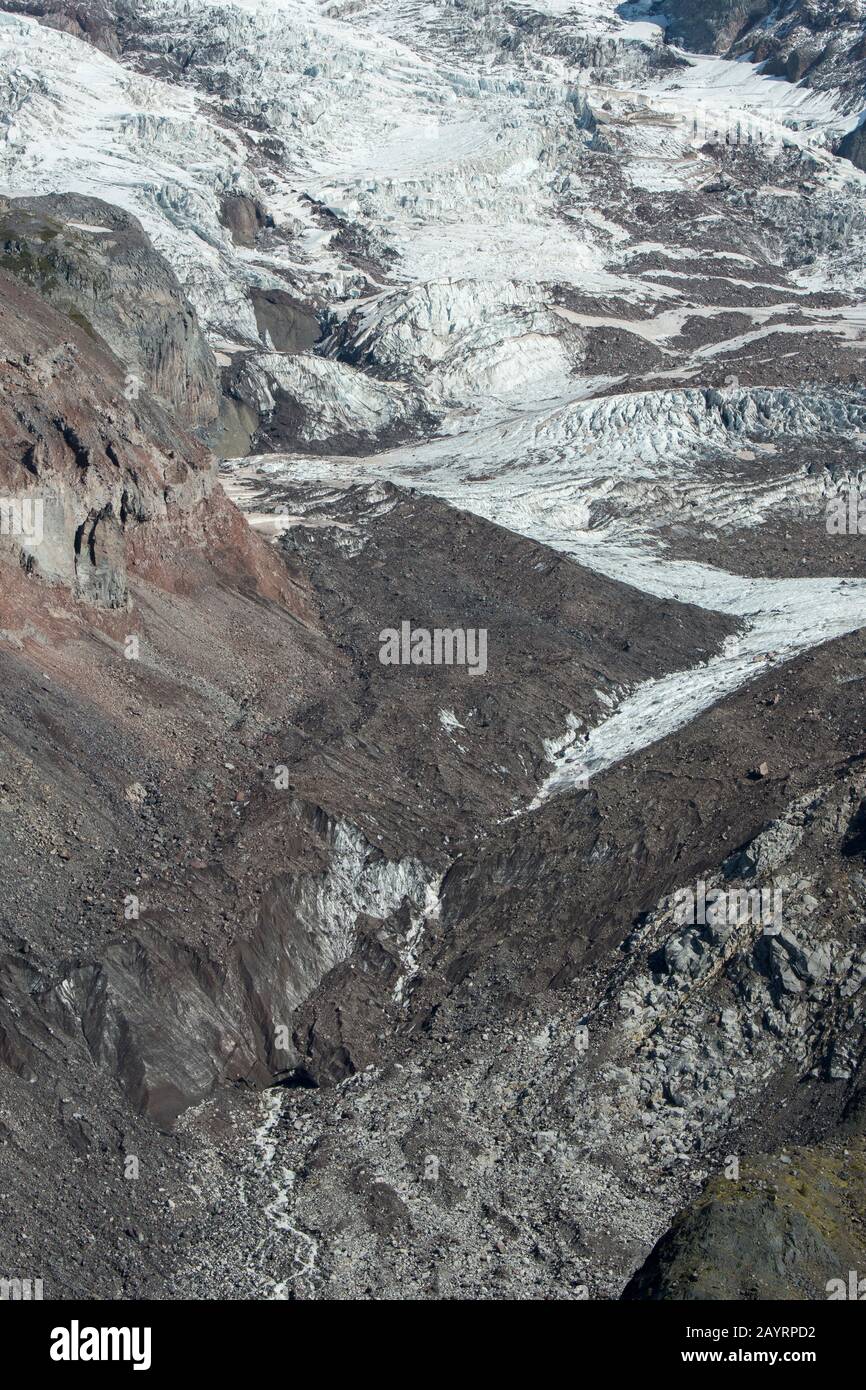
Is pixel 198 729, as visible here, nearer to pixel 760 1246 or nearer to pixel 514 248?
pixel 760 1246

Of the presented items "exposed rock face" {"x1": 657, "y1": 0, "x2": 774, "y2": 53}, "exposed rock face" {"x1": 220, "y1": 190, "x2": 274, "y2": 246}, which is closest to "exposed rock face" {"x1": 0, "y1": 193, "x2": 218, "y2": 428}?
"exposed rock face" {"x1": 220, "y1": 190, "x2": 274, "y2": 246}

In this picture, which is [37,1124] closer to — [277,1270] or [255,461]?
[277,1270]

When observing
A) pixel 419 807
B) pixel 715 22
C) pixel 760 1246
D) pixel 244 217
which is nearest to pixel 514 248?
pixel 244 217

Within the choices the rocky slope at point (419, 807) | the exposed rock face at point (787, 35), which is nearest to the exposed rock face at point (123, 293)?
the rocky slope at point (419, 807)

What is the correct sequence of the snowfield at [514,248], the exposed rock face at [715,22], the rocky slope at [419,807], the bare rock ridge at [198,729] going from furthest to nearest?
the exposed rock face at [715,22] < the snowfield at [514,248] < the bare rock ridge at [198,729] < the rocky slope at [419,807]

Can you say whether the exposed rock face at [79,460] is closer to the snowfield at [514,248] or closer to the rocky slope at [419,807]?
the rocky slope at [419,807]

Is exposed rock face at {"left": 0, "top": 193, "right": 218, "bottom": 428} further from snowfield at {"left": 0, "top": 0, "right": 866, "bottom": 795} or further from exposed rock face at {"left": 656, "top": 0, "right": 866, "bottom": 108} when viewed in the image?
exposed rock face at {"left": 656, "top": 0, "right": 866, "bottom": 108}

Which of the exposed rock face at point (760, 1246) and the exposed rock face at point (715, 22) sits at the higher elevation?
the exposed rock face at point (715, 22)

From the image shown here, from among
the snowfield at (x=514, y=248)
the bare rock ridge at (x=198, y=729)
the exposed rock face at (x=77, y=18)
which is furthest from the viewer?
the exposed rock face at (x=77, y=18)
